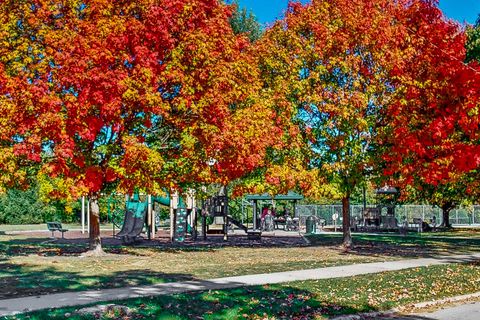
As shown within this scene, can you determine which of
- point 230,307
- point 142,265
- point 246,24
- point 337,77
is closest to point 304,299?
point 230,307

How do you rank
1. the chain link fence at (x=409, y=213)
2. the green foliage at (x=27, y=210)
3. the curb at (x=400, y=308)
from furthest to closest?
the green foliage at (x=27, y=210) → the chain link fence at (x=409, y=213) → the curb at (x=400, y=308)

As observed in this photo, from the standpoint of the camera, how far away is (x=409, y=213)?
188 ft

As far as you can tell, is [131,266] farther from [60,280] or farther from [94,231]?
[94,231]

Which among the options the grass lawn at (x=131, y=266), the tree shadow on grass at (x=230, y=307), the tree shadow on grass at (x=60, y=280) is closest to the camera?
the tree shadow on grass at (x=230, y=307)

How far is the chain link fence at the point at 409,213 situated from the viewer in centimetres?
5353

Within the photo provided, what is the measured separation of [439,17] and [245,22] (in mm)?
24673

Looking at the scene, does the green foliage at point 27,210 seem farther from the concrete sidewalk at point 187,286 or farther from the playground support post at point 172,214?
the concrete sidewalk at point 187,286

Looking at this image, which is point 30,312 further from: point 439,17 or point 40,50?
point 439,17

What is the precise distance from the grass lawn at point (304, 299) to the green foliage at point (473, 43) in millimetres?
13988

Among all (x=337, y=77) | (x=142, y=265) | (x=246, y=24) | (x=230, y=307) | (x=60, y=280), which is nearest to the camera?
(x=230, y=307)

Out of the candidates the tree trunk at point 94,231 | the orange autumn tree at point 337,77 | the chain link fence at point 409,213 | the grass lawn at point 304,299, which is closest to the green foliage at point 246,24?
the chain link fence at point 409,213

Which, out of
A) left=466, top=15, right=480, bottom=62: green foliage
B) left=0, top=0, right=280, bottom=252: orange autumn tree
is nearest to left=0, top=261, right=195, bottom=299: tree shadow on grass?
left=0, top=0, right=280, bottom=252: orange autumn tree

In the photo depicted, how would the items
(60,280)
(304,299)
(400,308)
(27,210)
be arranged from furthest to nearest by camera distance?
1. (27,210)
2. (60,280)
3. (304,299)
4. (400,308)

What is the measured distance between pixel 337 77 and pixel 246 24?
2308 cm
